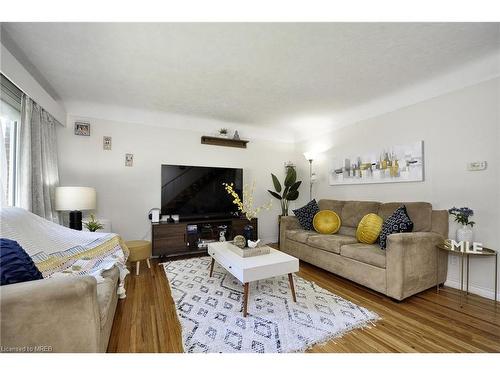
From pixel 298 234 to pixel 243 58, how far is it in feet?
7.53

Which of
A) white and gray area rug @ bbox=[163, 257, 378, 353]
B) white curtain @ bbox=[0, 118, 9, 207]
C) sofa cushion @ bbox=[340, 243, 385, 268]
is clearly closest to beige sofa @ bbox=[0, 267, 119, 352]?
white and gray area rug @ bbox=[163, 257, 378, 353]

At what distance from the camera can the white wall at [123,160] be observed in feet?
9.96

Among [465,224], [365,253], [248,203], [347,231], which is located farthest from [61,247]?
[465,224]

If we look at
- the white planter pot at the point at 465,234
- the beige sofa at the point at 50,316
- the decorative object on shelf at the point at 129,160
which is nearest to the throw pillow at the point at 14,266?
the beige sofa at the point at 50,316

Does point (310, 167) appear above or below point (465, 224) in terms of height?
above

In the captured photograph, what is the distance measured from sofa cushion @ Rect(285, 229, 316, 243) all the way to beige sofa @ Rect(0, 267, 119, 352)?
2.44 meters

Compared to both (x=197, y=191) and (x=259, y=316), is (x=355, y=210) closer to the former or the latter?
(x=259, y=316)

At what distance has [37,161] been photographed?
2.26 meters

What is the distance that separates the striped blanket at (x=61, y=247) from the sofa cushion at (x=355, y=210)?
2.79 metres

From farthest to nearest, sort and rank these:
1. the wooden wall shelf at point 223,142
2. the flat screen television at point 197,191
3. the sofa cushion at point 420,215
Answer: the wooden wall shelf at point 223,142 → the flat screen television at point 197,191 → the sofa cushion at point 420,215

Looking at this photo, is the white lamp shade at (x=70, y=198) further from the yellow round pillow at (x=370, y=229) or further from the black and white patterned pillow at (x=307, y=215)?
the yellow round pillow at (x=370, y=229)

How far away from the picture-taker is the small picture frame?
3.03 meters
